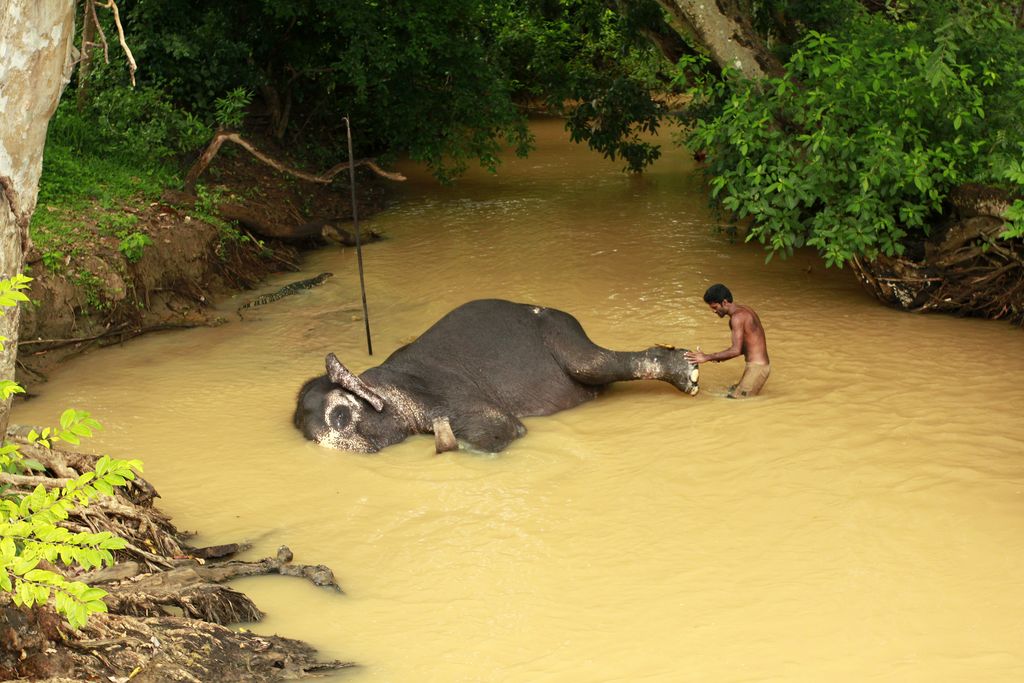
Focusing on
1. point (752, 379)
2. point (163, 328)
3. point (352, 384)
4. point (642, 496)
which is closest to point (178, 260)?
point (163, 328)

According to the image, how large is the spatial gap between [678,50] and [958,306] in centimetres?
627

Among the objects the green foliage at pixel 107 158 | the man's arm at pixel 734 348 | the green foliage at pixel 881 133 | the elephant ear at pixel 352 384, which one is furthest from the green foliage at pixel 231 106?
the man's arm at pixel 734 348

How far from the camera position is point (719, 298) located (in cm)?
833

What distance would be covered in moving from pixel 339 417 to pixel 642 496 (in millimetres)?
2220

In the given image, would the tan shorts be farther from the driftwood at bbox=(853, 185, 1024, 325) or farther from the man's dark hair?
the driftwood at bbox=(853, 185, 1024, 325)

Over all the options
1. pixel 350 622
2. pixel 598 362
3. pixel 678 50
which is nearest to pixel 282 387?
pixel 598 362

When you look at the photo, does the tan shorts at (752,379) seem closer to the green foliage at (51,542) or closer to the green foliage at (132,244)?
the green foliage at (51,542)

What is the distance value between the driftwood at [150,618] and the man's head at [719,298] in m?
3.80

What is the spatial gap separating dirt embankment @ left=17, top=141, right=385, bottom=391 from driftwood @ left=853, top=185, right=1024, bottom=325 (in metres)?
6.36

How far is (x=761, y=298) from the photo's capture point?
10.9m

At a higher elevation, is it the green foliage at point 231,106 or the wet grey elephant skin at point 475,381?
the green foliage at point 231,106

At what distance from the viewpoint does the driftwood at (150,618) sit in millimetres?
4324

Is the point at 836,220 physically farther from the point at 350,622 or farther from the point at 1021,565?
the point at 350,622

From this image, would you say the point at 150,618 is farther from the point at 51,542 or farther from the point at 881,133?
the point at 881,133
